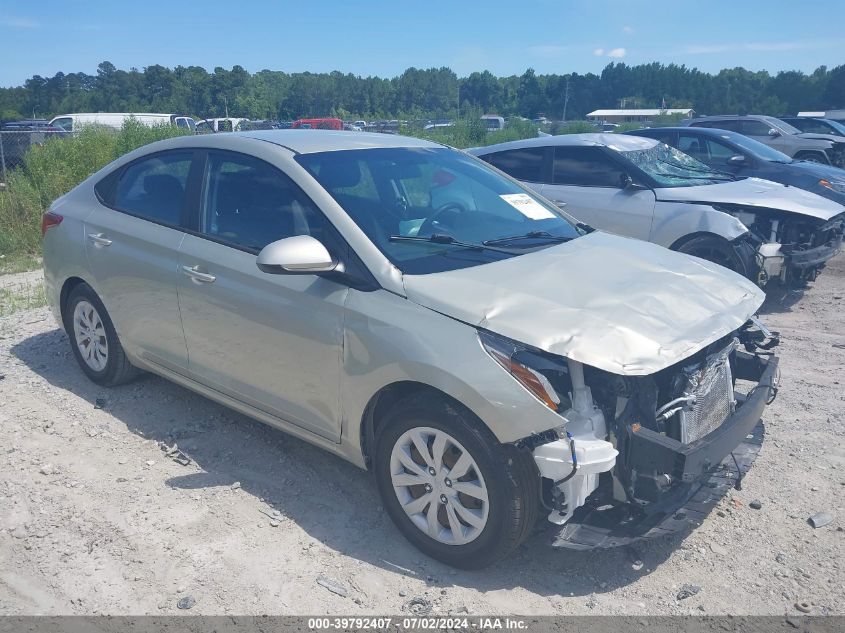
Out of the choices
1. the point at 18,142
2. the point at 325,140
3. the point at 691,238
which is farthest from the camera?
the point at 18,142

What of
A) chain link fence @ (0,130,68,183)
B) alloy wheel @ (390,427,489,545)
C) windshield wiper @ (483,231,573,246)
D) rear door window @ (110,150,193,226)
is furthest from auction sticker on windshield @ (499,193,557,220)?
chain link fence @ (0,130,68,183)

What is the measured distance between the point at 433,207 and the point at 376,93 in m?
82.5

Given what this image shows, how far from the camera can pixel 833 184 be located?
10477mm

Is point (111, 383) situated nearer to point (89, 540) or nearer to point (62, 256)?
point (62, 256)

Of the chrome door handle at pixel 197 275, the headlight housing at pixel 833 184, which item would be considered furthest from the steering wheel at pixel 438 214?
the headlight housing at pixel 833 184

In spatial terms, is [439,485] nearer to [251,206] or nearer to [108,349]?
[251,206]

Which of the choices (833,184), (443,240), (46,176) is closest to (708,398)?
(443,240)

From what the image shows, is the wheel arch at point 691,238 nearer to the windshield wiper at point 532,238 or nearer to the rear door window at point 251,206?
the windshield wiper at point 532,238

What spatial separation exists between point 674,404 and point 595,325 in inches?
20.6

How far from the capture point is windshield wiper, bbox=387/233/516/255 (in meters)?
3.55

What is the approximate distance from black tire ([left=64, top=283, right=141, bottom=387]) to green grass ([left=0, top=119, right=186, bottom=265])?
6260 millimetres

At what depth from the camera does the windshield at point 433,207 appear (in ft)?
11.6

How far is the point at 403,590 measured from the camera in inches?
122

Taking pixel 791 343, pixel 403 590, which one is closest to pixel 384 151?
pixel 403 590
